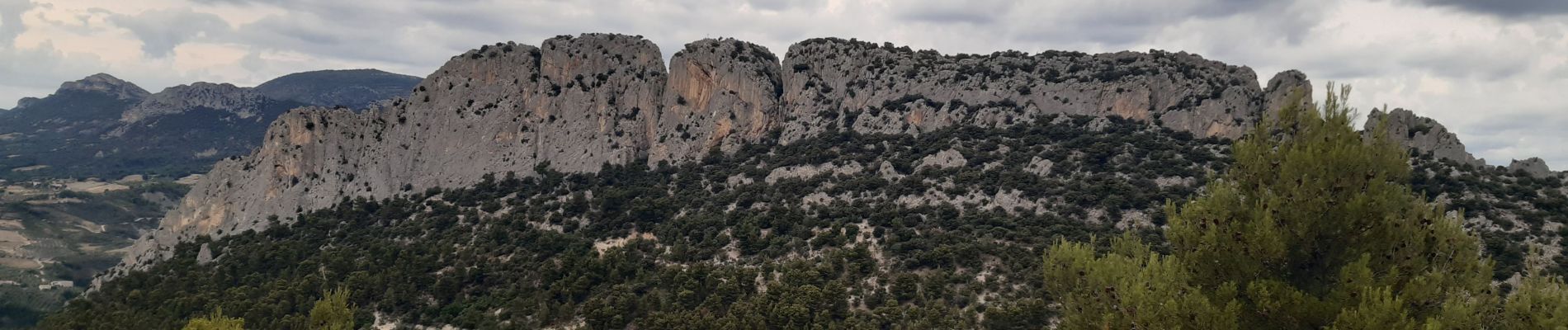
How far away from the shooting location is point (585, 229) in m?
80.4

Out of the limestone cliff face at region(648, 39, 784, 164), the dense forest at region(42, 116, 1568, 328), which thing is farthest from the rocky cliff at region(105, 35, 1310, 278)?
the dense forest at region(42, 116, 1568, 328)

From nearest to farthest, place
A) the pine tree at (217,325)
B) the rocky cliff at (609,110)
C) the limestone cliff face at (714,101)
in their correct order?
the pine tree at (217,325) → the rocky cliff at (609,110) → the limestone cliff face at (714,101)

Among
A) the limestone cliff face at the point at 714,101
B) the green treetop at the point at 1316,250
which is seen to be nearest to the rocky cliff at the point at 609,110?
the limestone cliff face at the point at 714,101

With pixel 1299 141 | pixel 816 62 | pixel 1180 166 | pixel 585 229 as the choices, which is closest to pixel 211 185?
A: pixel 585 229

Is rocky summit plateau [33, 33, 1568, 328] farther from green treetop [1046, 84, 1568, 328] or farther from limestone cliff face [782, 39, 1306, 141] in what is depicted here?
green treetop [1046, 84, 1568, 328]

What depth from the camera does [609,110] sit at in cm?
9894

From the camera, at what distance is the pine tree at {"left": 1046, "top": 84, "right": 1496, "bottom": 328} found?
47.1 feet

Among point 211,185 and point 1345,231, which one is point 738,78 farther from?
point 1345,231

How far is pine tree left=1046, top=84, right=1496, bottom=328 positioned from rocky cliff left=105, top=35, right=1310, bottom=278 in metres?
73.7

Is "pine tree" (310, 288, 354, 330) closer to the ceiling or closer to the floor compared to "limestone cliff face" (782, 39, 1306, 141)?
closer to the floor

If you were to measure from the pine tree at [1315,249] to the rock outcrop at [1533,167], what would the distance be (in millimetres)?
68851

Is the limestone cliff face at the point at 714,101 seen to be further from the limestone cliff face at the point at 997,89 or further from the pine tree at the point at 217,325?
the pine tree at the point at 217,325

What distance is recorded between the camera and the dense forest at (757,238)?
56.6 meters

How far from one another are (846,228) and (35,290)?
375 ft
